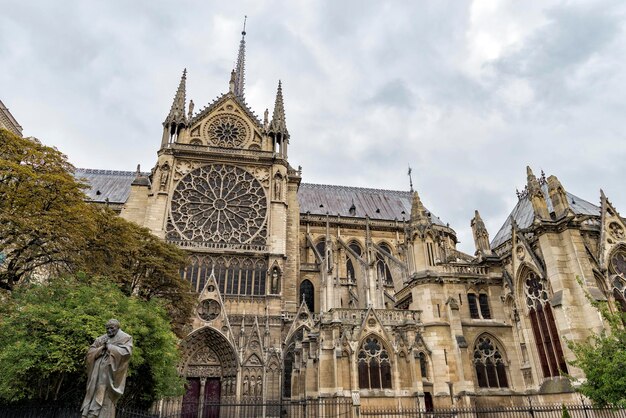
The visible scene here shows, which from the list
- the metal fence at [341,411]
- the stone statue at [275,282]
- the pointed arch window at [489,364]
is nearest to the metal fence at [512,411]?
the metal fence at [341,411]

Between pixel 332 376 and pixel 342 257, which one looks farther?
pixel 342 257

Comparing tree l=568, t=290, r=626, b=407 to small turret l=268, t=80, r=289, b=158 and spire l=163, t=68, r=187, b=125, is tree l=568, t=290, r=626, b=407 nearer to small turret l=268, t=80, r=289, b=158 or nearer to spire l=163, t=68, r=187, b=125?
small turret l=268, t=80, r=289, b=158

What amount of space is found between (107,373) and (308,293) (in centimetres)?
2692

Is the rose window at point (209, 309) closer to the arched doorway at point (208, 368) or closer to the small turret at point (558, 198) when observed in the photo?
the arched doorway at point (208, 368)

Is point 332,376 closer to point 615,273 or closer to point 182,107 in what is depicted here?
point 615,273

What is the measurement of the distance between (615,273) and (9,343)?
75.7ft

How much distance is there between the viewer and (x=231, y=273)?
2894 centimetres

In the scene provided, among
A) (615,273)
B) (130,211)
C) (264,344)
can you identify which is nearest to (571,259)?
(615,273)

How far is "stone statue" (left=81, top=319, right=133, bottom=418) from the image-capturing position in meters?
6.66

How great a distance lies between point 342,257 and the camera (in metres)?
35.2

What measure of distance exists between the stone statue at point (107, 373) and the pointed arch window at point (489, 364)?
1732 cm

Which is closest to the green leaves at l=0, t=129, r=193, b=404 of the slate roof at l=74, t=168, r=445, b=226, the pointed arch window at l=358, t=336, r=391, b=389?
the pointed arch window at l=358, t=336, r=391, b=389

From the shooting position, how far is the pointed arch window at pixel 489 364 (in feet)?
63.7

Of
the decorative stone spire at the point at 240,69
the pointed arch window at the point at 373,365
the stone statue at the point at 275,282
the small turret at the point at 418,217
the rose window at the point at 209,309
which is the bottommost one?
the pointed arch window at the point at 373,365
